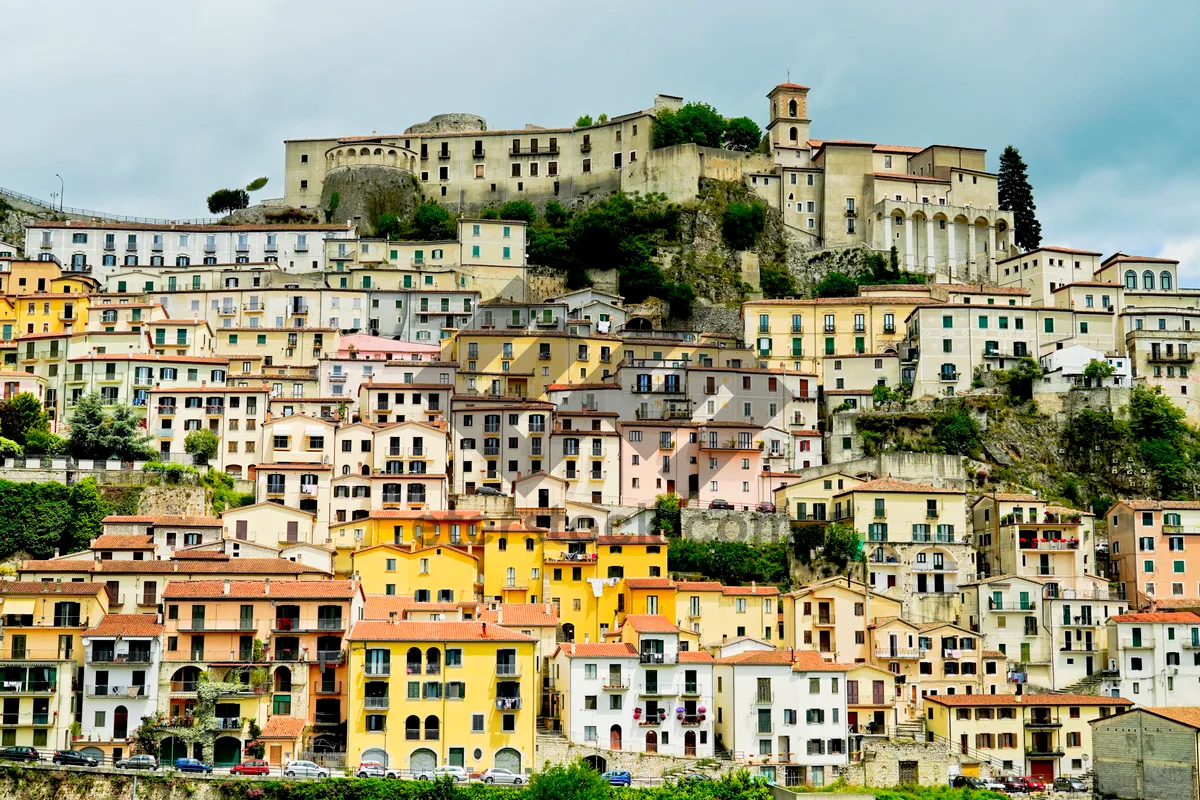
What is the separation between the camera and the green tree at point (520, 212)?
106 m

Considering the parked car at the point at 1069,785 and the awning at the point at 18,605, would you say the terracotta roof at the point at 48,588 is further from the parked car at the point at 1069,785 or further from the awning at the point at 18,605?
the parked car at the point at 1069,785

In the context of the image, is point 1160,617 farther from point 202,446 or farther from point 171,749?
point 202,446

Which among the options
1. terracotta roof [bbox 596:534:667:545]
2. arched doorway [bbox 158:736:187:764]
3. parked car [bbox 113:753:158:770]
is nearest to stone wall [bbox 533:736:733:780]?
terracotta roof [bbox 596:534:667:545]

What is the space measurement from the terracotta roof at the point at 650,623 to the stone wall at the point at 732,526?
966 cm

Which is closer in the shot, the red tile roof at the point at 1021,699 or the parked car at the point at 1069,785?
the parked car at the point at 1069,785

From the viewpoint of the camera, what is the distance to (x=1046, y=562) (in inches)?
2724

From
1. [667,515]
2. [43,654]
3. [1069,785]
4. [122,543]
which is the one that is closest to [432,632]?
[43,654]

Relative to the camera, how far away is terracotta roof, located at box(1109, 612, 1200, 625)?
214 ft

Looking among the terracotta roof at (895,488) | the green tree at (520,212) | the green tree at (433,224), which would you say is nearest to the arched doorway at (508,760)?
the terracotta roof at (895,488)

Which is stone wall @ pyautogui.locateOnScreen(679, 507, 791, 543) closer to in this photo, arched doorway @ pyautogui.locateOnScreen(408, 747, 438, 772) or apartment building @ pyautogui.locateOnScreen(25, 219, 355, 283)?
arched doorway @ pyautogui.locateOnScreen(408, 747, 438, 772)

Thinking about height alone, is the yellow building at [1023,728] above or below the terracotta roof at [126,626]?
below

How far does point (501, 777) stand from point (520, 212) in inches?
2331

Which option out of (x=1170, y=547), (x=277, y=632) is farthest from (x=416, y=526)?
(x=1170, y=547)

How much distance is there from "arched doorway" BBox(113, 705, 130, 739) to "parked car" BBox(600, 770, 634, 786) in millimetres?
16474
